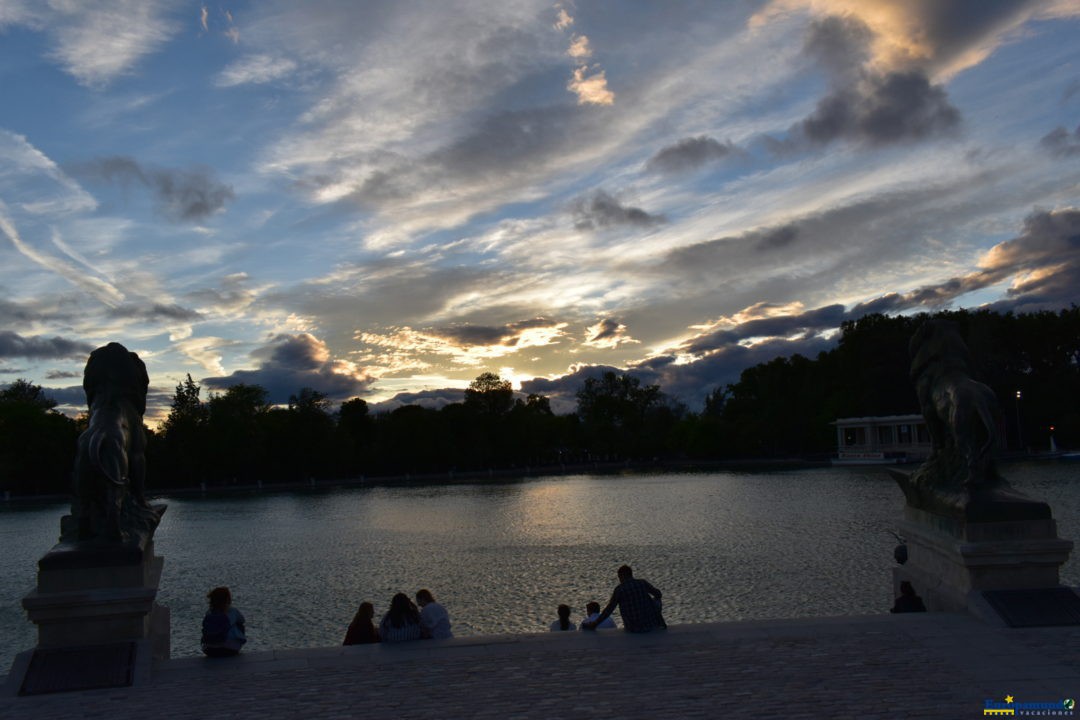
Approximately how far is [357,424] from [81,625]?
10290cm

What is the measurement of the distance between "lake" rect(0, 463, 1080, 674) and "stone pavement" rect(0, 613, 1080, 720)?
6289mm

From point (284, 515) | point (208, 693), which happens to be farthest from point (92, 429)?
point (284, 515)

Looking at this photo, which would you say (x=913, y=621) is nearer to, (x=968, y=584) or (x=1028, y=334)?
(x=968, y=584)

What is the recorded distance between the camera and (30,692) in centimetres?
866

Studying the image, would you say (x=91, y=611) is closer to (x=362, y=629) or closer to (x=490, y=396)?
(x=362, y=629)

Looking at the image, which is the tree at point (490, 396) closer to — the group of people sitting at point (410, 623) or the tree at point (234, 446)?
Result: the tree at point (234, 446)

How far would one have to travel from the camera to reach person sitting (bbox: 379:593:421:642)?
34.7 feet

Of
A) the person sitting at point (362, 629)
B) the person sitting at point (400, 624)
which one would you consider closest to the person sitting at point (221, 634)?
the person sitting at point (362, 629)

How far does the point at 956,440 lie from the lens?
11.8 m

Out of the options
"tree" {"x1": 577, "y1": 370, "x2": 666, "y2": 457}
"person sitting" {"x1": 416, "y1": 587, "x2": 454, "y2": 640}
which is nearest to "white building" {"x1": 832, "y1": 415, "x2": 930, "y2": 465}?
"tree" {"x1": 577, "y1": 370, "x2": 666, "y2": 457}

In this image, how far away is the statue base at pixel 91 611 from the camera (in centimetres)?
927

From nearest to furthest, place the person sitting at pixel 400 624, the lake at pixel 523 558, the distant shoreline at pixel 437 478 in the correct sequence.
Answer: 1. the person sitting at pixel 400 624
2. the lake at pixel 523 558
3. the distant shoreline at pixel 437 478

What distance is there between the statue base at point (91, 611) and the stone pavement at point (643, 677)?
0.49 m

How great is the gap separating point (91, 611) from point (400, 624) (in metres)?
3.47
